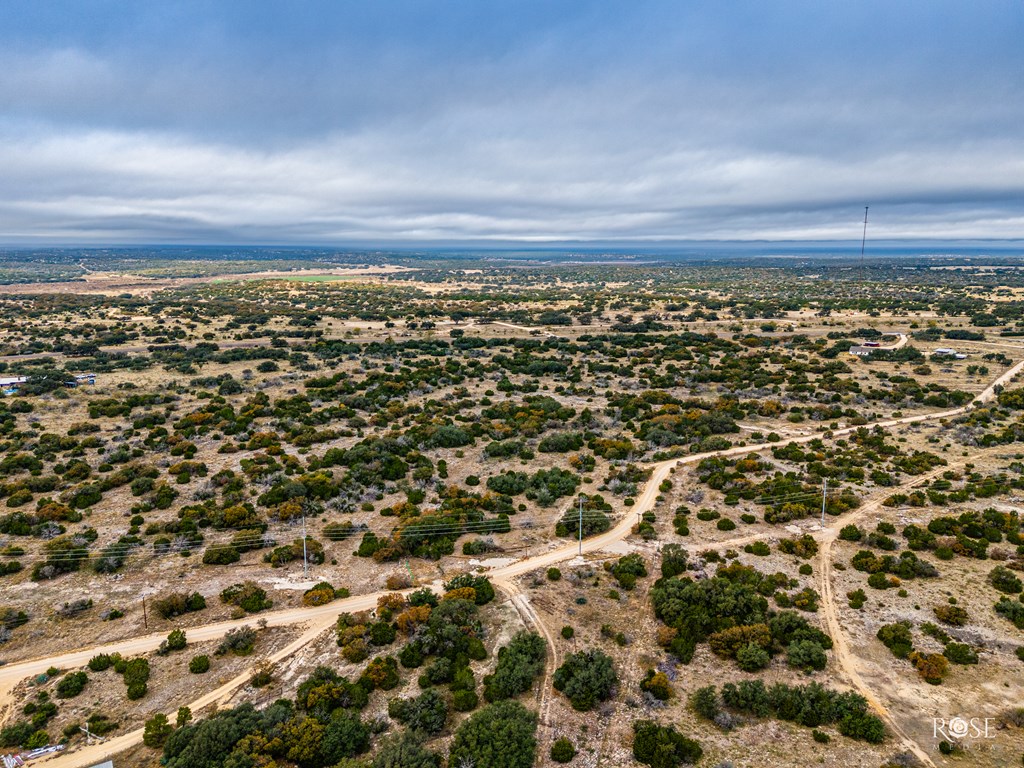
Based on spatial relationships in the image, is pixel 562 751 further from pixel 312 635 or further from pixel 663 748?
pixel 312 635

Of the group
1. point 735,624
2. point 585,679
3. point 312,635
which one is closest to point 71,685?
point 312,635

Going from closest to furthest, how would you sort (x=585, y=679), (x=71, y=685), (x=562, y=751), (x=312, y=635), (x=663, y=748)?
(x=663, y=748) < (x=562, y=751) < (x=71, y=685) < (x=585, y=679) < (x=312, y=635)

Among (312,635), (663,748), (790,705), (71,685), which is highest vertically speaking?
(71,685)

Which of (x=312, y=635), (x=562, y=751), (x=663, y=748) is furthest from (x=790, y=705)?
(x=312, y=635)

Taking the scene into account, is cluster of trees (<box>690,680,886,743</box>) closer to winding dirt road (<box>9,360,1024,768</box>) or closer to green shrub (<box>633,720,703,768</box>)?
winding dirt road (<box>9,360,1024,768</box>)

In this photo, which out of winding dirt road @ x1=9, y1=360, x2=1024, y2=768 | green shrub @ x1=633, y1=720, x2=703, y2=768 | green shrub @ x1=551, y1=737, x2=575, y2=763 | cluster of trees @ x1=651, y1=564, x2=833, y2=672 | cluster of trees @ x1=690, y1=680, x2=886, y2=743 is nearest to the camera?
green shrub @ x1=633, y1=720, x2=703, y2=768

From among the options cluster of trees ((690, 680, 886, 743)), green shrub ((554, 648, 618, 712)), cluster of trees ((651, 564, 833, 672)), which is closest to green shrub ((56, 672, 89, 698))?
green shrub ((554, 648, 618, 712))

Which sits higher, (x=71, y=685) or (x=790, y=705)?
(x=71, y=685)

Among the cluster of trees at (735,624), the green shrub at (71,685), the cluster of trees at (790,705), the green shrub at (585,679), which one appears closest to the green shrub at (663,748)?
the cluster of trees at (790,705)

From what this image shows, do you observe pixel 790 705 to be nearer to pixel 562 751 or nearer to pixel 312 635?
pixel 562 751

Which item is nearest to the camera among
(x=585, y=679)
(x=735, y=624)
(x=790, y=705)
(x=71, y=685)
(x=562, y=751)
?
(x=562, y=751)

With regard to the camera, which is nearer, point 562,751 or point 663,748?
point 663,748
